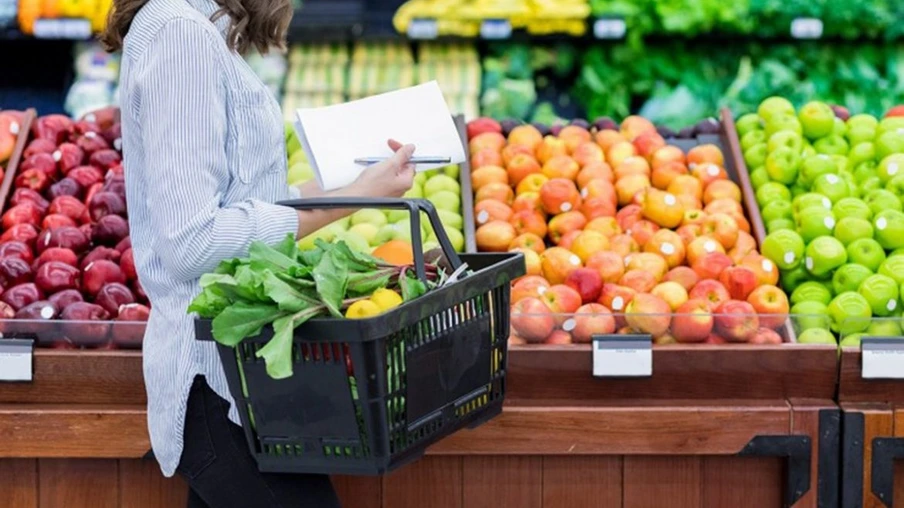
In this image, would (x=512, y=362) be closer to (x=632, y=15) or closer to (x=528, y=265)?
(x=528, y=265)

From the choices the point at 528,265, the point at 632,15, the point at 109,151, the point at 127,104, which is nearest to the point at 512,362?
the point at 528,265

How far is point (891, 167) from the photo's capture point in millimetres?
3346

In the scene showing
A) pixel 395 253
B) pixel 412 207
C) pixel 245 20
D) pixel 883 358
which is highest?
pixel 245 20

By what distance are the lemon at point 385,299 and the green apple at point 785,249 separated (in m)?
1.48

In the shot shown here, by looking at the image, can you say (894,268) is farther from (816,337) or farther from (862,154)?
(862,154)

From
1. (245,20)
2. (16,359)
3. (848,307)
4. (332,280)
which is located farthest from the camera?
(848,307)

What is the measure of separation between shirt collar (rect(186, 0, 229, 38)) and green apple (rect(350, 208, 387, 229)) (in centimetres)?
142

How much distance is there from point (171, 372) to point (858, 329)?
4.51 ft

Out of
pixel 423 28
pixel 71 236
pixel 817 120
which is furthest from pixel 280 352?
pixel 423 28

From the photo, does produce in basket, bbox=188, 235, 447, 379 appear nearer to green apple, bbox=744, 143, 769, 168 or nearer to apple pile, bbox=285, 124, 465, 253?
apple pile, bbox=285, 124, 465, 253

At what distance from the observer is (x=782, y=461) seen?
2.57m

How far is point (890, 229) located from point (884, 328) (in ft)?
1.66

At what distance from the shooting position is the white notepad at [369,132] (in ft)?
6.90

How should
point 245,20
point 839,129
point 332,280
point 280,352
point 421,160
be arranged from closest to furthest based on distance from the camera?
point 280,352 < point 332,280 < point 245,20 < point 421,160 < point 839,129
